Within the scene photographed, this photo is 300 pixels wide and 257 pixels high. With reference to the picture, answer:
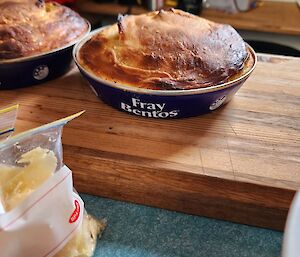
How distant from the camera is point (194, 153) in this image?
25.2 inches

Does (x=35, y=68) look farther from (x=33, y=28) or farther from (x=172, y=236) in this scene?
(x=172, y=236)

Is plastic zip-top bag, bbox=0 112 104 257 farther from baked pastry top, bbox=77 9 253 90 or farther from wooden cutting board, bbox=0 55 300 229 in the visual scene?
baked pastry top, bbox=77 9 253 90

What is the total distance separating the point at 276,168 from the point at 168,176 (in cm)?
16

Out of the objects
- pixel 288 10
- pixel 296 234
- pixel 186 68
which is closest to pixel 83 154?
pixel 186 68

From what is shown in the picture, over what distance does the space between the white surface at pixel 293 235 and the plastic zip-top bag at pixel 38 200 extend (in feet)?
0.82

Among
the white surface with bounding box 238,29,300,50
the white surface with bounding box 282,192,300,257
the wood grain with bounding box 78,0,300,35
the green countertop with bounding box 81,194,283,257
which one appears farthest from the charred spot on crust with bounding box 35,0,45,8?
the white surface with bounding box 238,29,300,50

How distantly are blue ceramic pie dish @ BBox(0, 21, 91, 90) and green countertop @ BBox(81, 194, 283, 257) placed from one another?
1.05 ft

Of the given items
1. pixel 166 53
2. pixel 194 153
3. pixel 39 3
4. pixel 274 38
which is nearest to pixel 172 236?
pixel 194 153

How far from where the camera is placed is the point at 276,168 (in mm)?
605

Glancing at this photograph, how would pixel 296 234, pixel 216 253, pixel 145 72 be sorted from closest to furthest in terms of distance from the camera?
1. pixel 296 234
2. pixel 216 253
3. pixel 145 72

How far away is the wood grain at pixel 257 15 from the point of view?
60.6 inches

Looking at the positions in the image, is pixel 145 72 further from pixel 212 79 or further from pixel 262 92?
pixel 262 92

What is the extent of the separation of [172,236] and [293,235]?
23cm

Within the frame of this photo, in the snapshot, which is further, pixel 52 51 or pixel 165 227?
pixel 52 51
